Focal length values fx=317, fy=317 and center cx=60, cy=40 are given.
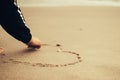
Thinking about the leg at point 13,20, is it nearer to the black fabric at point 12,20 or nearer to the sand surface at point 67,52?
the black fabric at point 12,20

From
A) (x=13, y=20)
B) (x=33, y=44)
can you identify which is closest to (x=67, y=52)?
(x=33, y=44)

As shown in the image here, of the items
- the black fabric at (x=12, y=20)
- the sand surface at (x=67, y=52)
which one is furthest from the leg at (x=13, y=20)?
the sand surface at (x=67, y=52)

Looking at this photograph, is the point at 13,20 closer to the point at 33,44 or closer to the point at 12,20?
the point at 12,20

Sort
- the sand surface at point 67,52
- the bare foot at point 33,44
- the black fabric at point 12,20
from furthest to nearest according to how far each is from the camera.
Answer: the bare foot at point 33,44
the black fabric at point 12,20
the sand surface at point 67,52

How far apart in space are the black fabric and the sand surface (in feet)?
0.40

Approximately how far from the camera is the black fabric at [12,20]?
1888mm

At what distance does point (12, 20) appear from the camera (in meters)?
1.92

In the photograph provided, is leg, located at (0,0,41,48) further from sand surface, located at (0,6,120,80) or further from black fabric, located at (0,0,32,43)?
sand surface, located at (0,6,120,80)

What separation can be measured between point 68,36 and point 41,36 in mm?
216

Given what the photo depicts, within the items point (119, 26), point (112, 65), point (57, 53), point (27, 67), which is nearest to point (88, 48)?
point (57, 53)

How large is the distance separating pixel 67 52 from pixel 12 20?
0.40 metres

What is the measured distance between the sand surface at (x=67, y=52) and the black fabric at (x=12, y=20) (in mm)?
122

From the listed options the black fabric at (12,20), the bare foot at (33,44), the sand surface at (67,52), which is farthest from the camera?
the bare foot at (33,44)

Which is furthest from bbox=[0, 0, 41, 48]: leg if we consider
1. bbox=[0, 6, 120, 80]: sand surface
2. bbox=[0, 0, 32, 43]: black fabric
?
bbox=[0, 6, 120, 80]: sand surface
